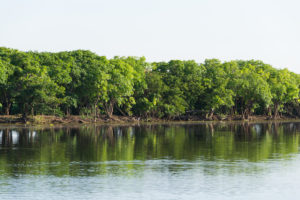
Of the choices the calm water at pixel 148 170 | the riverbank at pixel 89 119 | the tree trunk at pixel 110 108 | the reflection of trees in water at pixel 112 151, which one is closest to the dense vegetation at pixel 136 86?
the tree trunk at pixel 110 108

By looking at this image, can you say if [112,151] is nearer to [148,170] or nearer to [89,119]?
[148,170]

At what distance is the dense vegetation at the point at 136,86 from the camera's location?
301ft

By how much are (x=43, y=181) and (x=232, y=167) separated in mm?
14187

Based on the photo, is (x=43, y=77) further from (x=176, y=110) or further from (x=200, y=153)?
(x=200, y=153)

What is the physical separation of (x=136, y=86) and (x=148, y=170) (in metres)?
78.6

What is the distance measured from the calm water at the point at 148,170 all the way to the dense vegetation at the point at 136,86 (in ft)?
113

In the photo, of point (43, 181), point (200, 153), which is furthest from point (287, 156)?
point (43, 181)

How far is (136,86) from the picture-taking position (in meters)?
114

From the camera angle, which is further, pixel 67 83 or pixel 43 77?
pixel 67 83

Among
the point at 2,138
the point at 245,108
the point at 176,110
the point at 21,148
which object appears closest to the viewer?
the point at 21,148

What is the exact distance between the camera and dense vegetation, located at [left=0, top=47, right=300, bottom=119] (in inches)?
3612

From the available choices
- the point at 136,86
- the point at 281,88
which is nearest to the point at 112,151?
the point at 136,86

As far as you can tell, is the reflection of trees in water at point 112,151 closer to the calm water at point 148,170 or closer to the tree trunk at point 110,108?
the calm water at point 148,170

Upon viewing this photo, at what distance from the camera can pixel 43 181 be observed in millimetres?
31688
